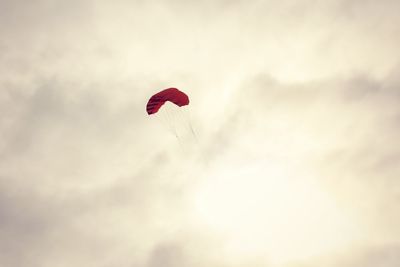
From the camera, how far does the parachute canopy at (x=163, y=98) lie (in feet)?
280

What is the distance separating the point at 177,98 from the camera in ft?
283

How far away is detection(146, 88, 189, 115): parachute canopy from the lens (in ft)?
280

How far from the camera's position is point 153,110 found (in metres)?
85.2

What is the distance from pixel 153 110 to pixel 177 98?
3.93 m

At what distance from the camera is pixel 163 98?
3371 inches
